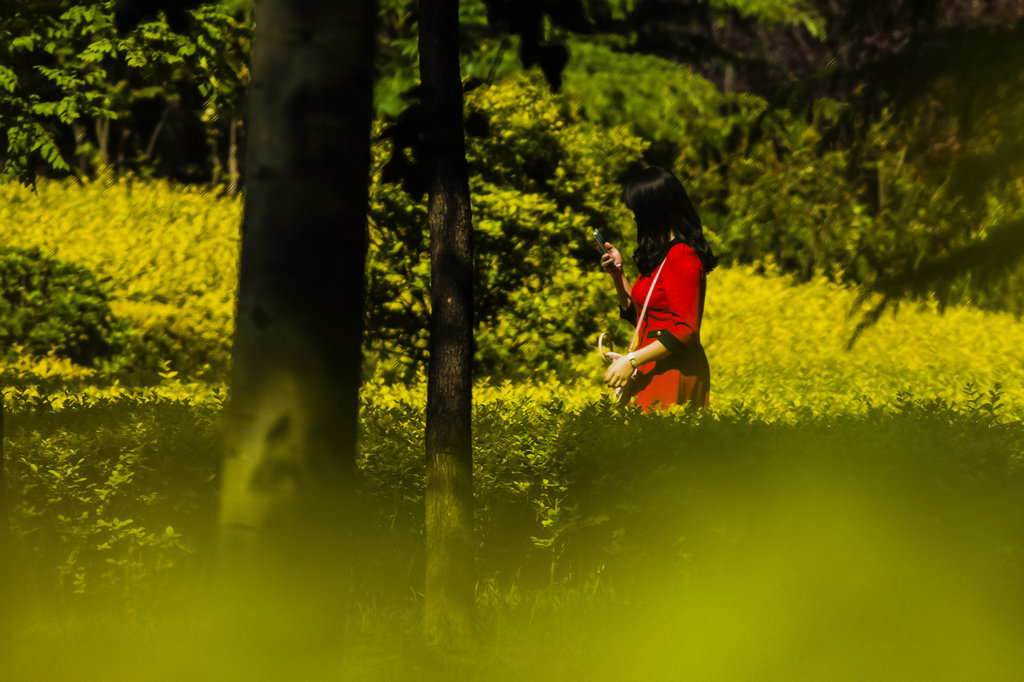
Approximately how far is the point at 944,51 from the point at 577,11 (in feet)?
4.63

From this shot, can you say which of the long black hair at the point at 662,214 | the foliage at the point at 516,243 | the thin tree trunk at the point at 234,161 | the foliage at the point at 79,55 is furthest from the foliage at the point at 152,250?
the long black hair at the point at 662,214

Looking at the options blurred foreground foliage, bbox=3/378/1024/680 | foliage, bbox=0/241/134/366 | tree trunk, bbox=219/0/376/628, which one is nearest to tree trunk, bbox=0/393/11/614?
blurred foreground foliage, bbox=3/378/1024/680

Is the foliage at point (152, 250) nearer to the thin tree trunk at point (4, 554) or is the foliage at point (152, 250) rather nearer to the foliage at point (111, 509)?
the foliage at point (111, 509)

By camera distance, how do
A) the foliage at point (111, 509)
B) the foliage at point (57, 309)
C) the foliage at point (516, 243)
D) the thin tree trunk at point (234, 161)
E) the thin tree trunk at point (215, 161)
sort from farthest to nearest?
1. the thin tree trunk at point (215, 161)
2. the thin tree trunk at point (234, 161)
3. the foliage at point (57, 309)
4. the foliage at point (516, 243)
5. the foliage at point (111, 509)

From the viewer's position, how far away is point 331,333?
2.78m

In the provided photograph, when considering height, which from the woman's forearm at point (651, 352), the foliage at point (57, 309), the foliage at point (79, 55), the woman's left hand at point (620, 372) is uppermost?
the foliage at point (79, 55)

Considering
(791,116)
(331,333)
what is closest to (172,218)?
(791,116)

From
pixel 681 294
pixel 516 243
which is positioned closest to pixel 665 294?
pixel 681 294

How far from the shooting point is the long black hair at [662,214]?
5.70 metres

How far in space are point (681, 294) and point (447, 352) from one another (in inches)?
68.2

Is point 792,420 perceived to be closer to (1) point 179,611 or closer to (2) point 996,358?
(1) point 179,611

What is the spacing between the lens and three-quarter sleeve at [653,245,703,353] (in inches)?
220

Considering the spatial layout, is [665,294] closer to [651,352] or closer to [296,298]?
[651,352]

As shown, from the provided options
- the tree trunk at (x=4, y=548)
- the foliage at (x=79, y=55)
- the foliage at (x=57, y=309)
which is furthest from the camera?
the foliage at (x=57, y=309)
